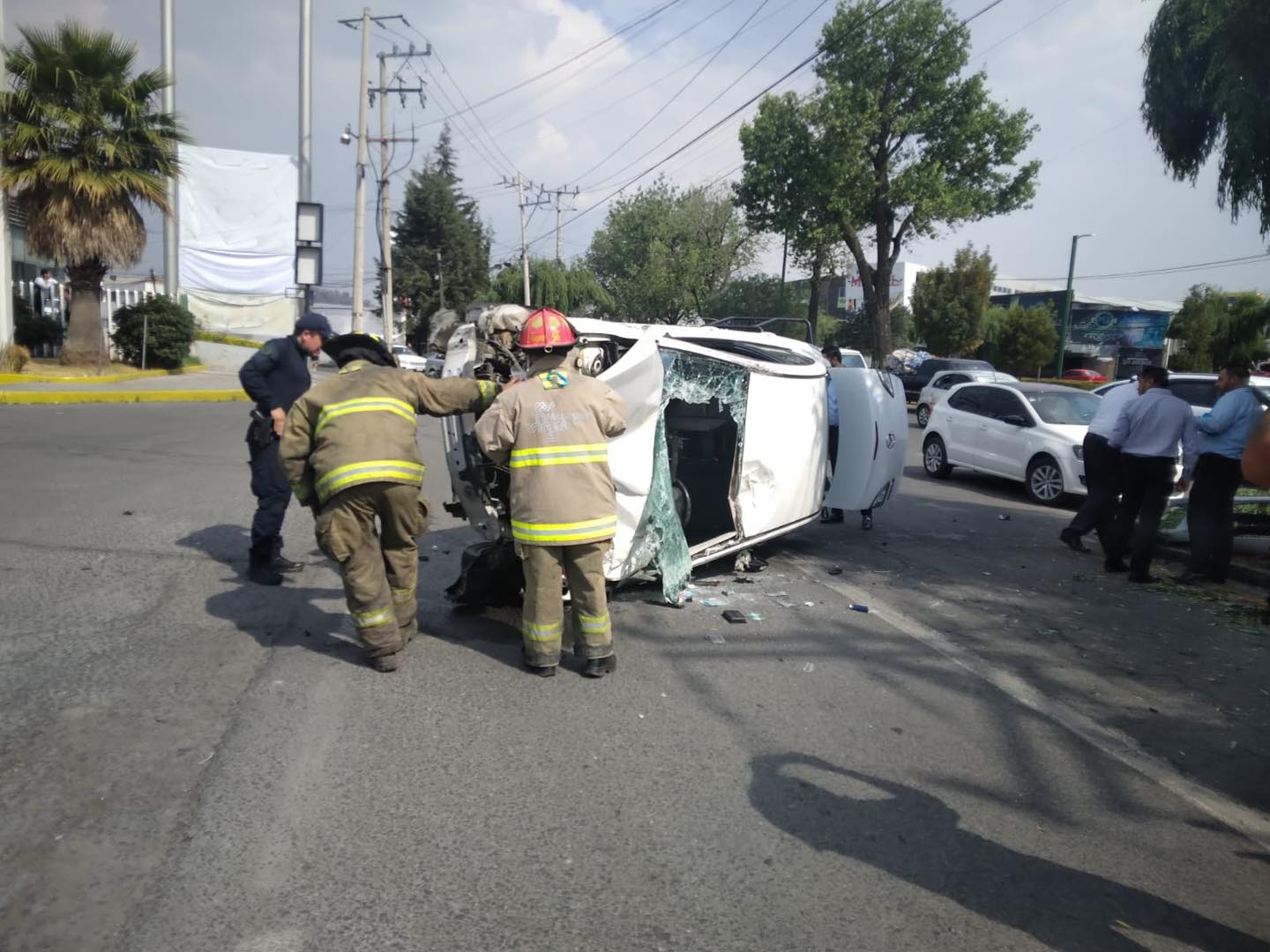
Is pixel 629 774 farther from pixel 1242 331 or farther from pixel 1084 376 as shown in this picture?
pixel 1084 376

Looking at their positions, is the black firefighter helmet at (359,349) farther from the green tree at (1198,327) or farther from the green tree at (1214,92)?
the green tree at (1198,327)

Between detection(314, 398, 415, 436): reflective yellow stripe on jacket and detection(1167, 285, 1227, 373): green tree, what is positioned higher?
detection(1167, 285, 1227, 373): green tree

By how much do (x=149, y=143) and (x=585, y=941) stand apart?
904 inches

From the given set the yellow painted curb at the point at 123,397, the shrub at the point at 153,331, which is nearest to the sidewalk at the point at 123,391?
the yellow painted curb at the point at 123,397

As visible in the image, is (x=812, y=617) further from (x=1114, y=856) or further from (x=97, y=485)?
(x=97, y=485)

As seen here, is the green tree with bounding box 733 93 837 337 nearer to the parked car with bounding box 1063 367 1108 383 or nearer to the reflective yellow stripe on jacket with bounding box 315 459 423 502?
the parked car with bounding box 1063 367 1108 383

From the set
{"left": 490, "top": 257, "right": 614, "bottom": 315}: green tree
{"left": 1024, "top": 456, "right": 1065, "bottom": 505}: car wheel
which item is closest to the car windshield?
{"left": 1024, "top": 456, "right": 1065, "bottom": 505}: car wheel

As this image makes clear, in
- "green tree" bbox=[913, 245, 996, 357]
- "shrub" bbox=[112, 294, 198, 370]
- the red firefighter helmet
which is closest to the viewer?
the red firefighter helmet

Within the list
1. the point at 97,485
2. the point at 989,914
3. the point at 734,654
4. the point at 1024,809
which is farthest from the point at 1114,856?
the point at 97,485

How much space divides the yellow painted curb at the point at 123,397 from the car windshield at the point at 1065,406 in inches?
499

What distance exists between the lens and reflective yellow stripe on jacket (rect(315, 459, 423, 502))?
459 centimetres

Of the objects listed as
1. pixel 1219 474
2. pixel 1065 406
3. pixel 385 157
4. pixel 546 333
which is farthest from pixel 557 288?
pixel 546 333

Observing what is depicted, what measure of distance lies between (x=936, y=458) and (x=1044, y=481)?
2343 millimetres

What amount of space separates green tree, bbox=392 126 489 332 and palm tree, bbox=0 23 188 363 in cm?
3752
